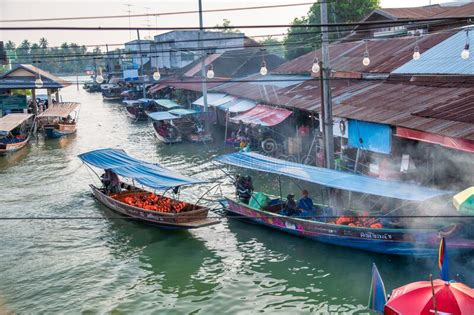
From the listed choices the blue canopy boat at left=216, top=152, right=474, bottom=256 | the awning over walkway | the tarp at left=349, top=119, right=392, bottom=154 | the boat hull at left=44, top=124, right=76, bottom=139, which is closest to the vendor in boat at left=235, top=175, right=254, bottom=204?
the blue canopy boat at left=216, top=152, right=474, bottom=256

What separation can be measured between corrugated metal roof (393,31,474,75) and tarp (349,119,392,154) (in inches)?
135

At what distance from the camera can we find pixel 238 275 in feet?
44.1

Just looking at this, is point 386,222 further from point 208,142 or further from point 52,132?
point 52,132

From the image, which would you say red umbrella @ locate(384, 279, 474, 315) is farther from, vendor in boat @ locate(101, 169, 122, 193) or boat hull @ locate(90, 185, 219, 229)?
vendor in boat @ locate(101, 169, 122, 193)

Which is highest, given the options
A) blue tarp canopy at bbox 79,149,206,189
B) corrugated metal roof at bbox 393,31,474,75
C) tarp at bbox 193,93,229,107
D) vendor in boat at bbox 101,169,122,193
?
corrugated metal roof at bbox 393,31,474,75

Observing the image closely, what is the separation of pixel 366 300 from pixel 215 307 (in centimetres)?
367

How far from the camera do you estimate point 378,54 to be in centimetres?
2438

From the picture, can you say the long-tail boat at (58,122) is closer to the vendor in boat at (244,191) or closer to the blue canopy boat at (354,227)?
the vendor in boat at (244,191)

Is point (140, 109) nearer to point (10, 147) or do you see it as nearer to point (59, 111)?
point (59, 111)

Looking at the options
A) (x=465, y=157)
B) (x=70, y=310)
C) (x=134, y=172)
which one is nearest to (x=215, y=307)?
(x=70, y=310)

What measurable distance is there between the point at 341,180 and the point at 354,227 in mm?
1585

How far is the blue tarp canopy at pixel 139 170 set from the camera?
16484 millimetres

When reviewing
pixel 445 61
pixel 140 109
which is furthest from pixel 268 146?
pixel 140 109

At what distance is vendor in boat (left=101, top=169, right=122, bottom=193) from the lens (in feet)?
67.6
